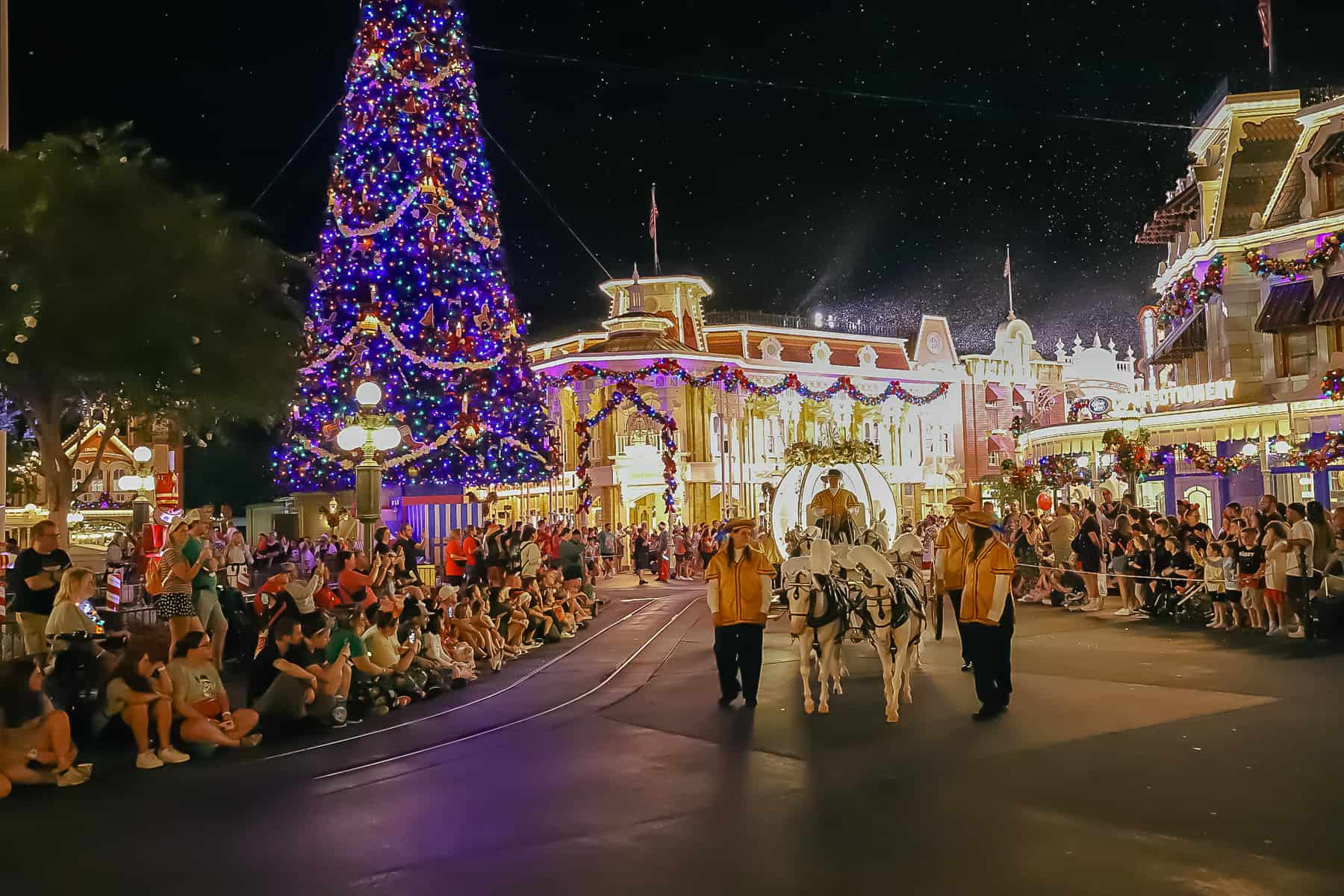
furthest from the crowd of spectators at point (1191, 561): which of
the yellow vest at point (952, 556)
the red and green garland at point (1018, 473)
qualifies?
the yellow vest at point (952, 556)

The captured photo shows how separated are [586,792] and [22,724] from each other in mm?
4299

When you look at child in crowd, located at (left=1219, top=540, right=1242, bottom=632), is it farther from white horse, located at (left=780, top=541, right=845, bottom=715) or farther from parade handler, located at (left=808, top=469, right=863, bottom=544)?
white horse, located at (left=780, top=541, right=845, bottom=715)

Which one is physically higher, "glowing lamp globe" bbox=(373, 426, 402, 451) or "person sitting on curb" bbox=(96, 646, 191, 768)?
"glowing lamp globe" bbox=(373, 426, 402, 451)

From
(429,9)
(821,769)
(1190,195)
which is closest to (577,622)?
(821,769)

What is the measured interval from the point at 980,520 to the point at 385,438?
25.0 ft

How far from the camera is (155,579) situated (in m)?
14.8

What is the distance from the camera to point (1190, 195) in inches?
1207

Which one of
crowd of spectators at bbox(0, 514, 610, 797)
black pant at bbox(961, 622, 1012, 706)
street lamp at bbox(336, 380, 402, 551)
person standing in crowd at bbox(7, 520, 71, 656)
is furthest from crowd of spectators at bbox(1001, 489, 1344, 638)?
person standing in crowd at bbox(7, 520, 71, 656)

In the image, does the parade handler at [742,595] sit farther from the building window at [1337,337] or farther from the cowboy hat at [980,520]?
the building window at [1337,337]

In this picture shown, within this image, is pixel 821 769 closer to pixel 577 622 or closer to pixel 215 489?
pixel 577 622

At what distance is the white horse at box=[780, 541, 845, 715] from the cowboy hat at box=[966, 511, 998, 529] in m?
1.37

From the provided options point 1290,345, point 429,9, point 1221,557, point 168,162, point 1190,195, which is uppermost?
point 429,9

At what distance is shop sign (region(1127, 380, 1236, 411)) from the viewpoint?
27.5 m

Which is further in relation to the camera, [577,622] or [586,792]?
[577,622]
